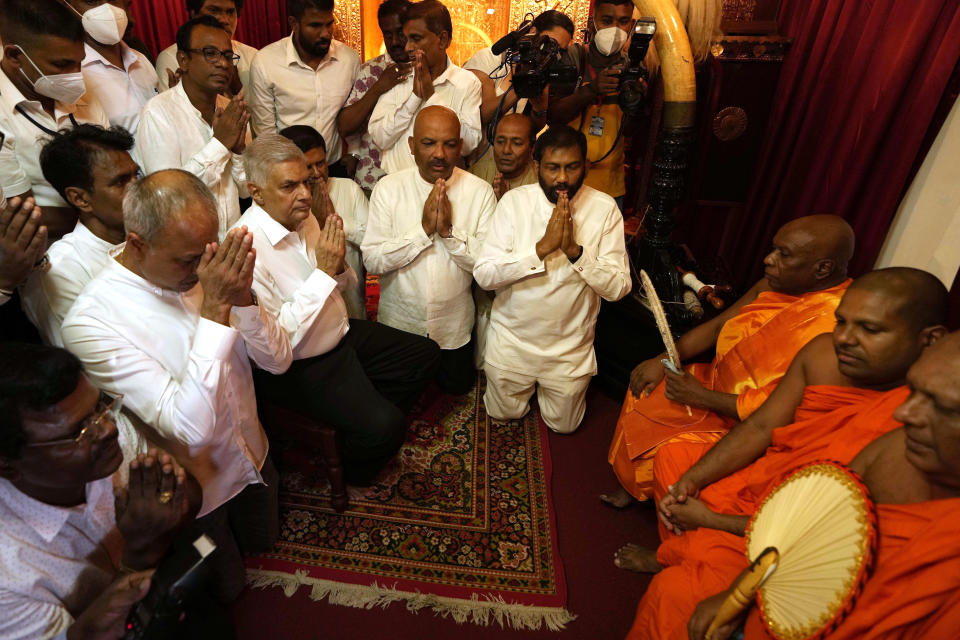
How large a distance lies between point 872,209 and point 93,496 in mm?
3900

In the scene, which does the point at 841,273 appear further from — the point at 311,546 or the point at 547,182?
the point at 311,546

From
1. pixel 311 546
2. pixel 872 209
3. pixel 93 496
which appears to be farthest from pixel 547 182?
pixel 93 496

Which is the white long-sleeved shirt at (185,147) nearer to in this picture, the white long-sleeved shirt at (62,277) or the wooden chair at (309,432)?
the white long-sleeved shirt at (62,277)

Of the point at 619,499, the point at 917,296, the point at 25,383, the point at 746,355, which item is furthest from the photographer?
the point at 619,499

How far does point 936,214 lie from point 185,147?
157 inches

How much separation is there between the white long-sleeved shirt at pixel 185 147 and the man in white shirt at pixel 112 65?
0.22m

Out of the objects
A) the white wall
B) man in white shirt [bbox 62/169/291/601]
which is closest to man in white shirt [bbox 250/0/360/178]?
man in white shirt [bbox 62/169/291/601]

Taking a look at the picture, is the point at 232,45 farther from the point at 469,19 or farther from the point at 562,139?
the point at 469,19

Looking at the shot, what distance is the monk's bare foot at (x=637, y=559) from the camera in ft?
8.13

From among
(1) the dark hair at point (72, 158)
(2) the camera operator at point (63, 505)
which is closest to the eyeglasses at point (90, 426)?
(2) the camera operator at point (63, 505)

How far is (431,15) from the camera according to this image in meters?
3.49

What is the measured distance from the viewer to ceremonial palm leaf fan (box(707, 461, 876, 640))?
144cm

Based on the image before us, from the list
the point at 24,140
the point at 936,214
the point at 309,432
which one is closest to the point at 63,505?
the point at 309,432

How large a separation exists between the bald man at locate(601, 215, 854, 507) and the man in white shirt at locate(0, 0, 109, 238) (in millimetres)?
2857
